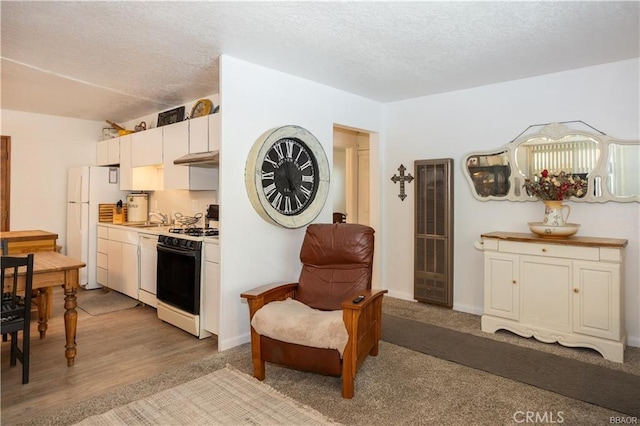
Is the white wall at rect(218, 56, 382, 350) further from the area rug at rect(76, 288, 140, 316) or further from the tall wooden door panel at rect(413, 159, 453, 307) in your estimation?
the area rug at rect(76, 288, 140, 316)

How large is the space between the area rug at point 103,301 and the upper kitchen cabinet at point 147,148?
5.54 ft

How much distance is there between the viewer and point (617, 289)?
2.95 metres

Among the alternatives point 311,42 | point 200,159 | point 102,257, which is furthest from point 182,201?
point 311,42

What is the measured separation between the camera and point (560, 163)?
3.62 m

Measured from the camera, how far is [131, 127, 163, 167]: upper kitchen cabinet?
4.55m

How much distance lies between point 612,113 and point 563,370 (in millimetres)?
2246

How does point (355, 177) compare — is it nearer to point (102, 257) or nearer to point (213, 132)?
point (213, 132)

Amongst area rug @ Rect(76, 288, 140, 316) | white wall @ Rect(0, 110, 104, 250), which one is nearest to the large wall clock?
area rug @ Rect(76, 288, 140, 316)

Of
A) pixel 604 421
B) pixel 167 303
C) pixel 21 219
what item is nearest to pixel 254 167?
pixel 167 303

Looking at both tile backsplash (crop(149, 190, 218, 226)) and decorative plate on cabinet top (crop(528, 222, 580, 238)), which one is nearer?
decorative plate on cabinet top (crop(528, 222, 580, 238))

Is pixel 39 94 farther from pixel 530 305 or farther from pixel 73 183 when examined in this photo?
pixel 530 305

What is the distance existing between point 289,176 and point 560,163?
8.39 ft

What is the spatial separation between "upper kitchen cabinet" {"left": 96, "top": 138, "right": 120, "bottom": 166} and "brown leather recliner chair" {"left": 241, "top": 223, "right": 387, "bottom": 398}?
3.64 meters

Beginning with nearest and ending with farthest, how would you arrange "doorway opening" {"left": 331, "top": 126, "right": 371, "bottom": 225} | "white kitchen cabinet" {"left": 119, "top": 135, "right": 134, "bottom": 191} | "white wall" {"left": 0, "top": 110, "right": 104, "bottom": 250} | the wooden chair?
the wooden chair < "white kitchen cabinet" {"left": 119, "top": 135, "right": 134, "bottom": 191} < "white wall" {"left": 0, "top": 110, "right": 104, "bottom": 250} < "doorway opening" {"left": 331, "top": 126, "right": 371, "bottom": 225}
